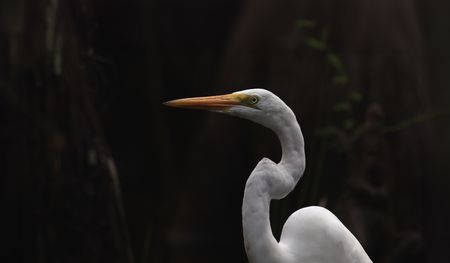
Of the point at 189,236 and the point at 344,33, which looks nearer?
the point at 344,33

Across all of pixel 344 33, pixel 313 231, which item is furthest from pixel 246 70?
pixel 313 231

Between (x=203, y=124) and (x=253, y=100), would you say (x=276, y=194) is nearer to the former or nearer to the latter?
(x=253, y=100)

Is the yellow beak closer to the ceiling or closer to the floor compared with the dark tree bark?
closer to the ceiling

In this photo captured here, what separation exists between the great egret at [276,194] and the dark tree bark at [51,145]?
908mm

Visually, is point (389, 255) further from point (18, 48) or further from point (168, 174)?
point (18, 48)

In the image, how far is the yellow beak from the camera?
161cm

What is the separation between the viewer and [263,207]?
161 cm

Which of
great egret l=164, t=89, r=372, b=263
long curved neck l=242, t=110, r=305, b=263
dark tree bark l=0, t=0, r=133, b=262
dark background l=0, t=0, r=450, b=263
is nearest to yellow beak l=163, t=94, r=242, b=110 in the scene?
great egret l=164, t=89, r=372, b=263

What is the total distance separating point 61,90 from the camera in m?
2.43

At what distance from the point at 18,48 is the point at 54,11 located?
159 mm

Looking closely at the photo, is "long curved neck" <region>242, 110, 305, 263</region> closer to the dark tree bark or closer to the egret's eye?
the egret's eye

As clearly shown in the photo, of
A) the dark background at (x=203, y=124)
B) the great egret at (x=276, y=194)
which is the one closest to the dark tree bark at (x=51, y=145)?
the dark background at (x=203, y=124)

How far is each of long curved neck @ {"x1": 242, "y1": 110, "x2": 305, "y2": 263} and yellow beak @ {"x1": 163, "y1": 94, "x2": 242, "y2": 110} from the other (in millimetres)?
103

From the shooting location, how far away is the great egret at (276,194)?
1.61 metres
